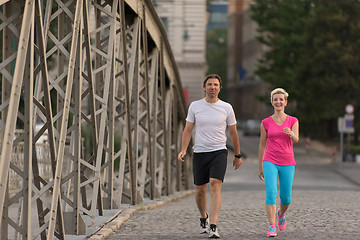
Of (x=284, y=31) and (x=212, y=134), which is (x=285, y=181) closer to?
(x=212, y=134)

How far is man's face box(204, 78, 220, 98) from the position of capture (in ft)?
28.6

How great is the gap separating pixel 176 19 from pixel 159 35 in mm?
46216

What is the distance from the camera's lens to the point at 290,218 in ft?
34.1

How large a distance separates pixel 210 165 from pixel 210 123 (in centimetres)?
43

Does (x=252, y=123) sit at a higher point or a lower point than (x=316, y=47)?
lower

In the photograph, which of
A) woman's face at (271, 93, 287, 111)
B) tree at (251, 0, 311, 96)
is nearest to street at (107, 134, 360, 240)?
woman's face at (271, 93, 287, 111)

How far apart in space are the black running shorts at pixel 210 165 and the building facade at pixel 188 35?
51.1 meters

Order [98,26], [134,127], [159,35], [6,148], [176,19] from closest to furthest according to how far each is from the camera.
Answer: [6,148] < [98,26] < [134,127] < [159,35] < [176,19]

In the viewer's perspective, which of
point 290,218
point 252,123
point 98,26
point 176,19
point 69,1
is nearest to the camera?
point 69,1

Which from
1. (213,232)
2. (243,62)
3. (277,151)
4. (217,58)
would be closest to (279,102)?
(277,151)

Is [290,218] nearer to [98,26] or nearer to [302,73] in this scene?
[98,26]

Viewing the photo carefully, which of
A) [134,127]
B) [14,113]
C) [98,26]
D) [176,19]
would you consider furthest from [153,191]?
[176,19]

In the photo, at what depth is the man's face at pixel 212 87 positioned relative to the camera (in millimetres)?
8703

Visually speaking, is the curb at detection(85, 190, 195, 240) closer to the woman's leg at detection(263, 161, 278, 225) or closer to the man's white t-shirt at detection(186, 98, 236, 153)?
the man's white t-shirt at detection(186, 98, 236, 153)
